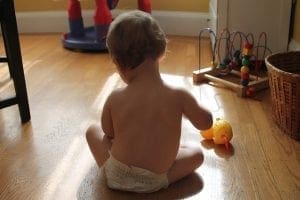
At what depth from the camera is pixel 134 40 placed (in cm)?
93

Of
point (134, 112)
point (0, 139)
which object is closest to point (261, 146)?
point (134, 112)

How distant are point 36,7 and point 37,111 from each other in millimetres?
1669

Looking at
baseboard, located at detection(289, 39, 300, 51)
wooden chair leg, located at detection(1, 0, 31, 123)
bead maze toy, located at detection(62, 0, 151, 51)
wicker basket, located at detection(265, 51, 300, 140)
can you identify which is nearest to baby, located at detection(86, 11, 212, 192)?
wicker basket, located at detection(265, 51, 300, 140)

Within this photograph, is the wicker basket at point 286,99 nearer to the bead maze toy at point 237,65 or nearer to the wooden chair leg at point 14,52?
the bead maze toy at point 237,65

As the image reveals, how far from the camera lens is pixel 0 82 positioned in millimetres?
1986

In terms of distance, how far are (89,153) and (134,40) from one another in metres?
0.49

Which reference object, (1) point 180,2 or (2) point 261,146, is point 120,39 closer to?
(2) point 261,146

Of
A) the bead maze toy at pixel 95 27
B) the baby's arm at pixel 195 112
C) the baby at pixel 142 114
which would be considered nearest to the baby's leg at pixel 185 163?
the baby at pixel 142 114

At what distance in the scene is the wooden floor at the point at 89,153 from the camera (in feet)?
3.49

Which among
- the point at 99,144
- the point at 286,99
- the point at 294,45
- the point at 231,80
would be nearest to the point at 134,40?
the point at 99,144

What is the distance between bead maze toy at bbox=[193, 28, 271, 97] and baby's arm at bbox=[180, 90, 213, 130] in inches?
27.3

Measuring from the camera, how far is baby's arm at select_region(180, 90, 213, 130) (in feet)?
3.26

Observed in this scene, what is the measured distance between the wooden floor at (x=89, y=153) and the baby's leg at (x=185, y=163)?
0.03 m

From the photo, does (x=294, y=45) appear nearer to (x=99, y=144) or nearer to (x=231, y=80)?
(x=231, y=80)
